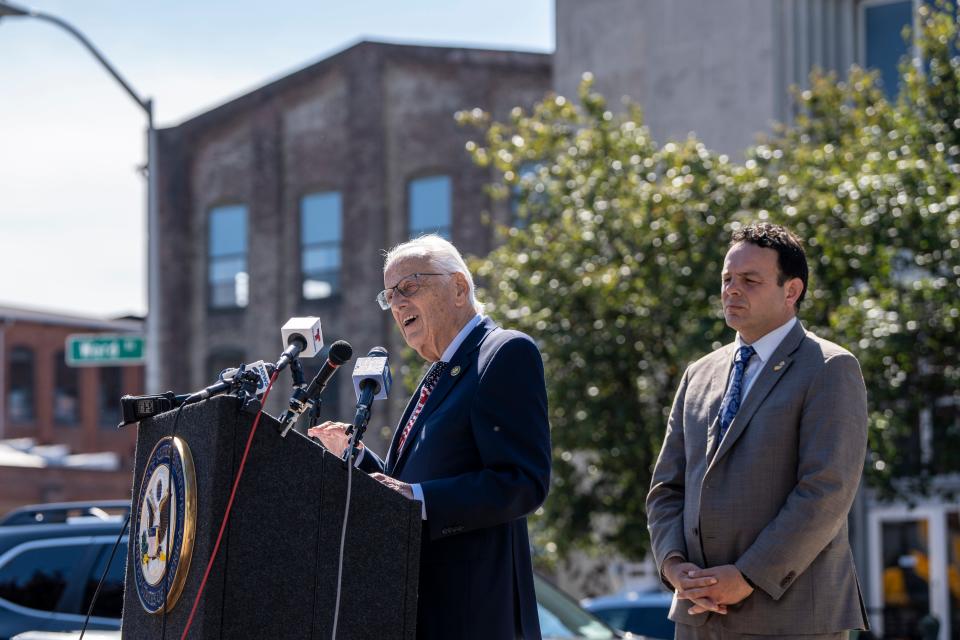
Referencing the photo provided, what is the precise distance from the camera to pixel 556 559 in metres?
14.8

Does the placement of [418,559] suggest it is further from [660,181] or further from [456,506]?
[660,181]

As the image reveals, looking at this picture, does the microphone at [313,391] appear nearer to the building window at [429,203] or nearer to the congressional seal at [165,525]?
the congressional seal at [165,525]

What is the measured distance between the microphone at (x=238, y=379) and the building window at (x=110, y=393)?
51.6 m

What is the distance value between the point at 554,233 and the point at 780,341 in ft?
31.9

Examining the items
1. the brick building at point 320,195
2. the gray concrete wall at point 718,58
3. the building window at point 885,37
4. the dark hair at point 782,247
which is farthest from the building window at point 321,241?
the dark hair at point 782,247

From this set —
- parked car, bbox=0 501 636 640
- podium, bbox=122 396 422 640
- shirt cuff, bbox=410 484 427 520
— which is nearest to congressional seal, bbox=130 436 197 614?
podium, bbox=122 396 422 640

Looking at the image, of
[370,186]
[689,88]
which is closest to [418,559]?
[689,88]

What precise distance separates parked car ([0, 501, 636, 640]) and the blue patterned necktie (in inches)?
144

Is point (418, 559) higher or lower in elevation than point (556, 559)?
higher

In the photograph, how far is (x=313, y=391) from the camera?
4.12 meters

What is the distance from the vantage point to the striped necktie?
4.84m

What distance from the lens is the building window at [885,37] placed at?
20.6m

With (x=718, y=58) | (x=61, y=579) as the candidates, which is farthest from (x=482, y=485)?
(x=718, y=58)

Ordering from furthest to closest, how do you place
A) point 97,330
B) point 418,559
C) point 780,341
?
point 97,330, point 780,341, point 418,559
